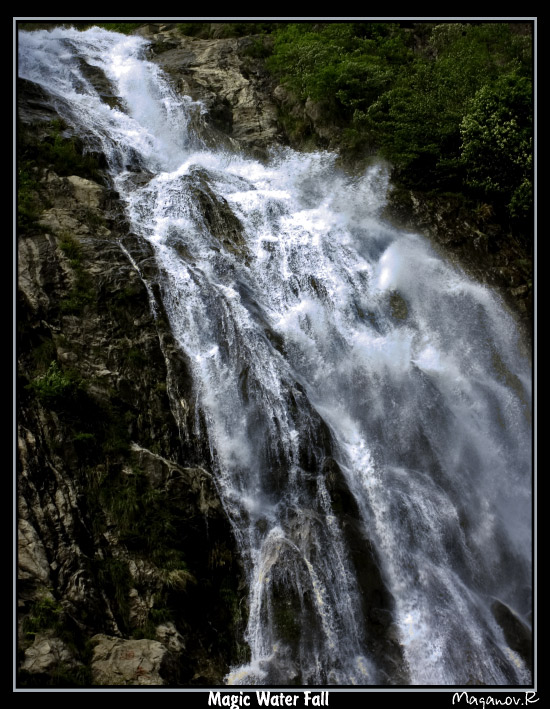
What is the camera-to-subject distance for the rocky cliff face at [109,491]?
8.20 m

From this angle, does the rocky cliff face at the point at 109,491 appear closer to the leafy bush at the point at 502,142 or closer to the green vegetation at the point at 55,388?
the green vegetation at the point at 55,388

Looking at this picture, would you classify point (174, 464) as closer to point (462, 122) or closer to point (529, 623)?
point (529, 623)

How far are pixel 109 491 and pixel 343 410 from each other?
5.18m

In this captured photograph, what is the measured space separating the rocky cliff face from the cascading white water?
557mm

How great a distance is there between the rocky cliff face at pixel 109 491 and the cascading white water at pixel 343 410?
1.83ft

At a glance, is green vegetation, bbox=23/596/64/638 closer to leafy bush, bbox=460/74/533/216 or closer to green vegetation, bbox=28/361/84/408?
green vegetation, bbox=28/361/84/408

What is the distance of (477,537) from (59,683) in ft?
25.2

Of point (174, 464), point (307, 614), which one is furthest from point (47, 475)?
point (307, 614)

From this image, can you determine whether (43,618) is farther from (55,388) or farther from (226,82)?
(226,82)

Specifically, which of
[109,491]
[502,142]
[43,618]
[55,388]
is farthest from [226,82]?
[43,618]

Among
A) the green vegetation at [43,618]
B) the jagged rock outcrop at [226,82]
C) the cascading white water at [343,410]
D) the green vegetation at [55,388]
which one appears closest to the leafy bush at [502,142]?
the cascading white water at [343,410]

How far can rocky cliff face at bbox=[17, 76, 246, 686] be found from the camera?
820 cm

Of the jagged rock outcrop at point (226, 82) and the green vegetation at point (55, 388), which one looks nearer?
the green vegetation at point (55, 388)

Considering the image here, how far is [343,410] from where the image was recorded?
11.7 metres
